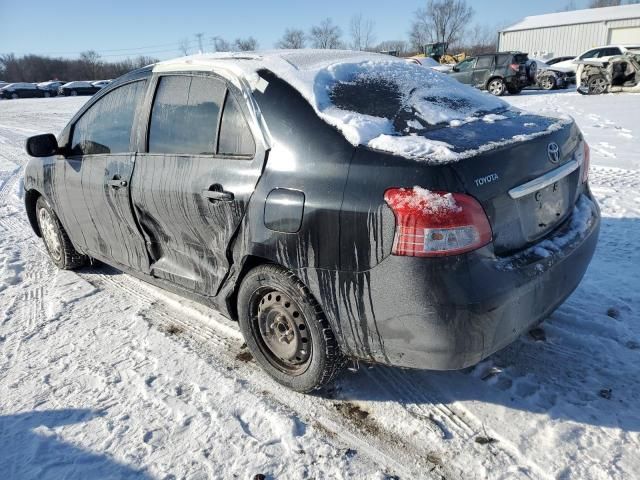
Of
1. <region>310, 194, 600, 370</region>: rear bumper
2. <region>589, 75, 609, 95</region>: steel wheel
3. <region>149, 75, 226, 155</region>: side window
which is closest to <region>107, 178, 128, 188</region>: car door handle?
<region>149, 75, 226, 155</region>: side window

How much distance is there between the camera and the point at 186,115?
290 centimetres

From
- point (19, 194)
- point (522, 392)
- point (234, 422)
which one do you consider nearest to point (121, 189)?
point (234, 422)

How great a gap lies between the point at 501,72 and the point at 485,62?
0.82 m

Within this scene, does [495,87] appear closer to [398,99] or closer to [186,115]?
[398,99]

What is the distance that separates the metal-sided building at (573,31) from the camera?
42.2 metres

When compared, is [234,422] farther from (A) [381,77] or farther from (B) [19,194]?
(B) [19,194]

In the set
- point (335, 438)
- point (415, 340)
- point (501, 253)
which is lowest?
point (335, 438)

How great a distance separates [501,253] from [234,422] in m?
1.52

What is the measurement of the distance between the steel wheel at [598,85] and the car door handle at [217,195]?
1774cm

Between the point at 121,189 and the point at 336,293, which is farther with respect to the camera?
the point at 121,189

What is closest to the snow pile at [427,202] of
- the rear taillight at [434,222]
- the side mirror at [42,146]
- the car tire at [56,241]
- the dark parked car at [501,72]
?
the rear taillight at [434,222]

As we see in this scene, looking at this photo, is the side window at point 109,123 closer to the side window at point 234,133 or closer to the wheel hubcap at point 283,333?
the side window at point 234,133

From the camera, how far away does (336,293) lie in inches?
86.4

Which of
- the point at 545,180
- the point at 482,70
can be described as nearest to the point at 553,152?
the point at 545,180
